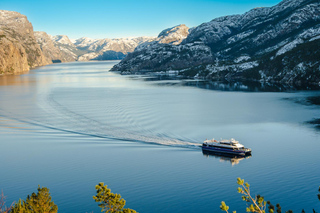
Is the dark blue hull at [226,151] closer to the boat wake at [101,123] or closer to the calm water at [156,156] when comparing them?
the calm water at [156,156]

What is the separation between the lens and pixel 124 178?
189 ft

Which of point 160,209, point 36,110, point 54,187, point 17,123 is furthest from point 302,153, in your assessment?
point 36,110

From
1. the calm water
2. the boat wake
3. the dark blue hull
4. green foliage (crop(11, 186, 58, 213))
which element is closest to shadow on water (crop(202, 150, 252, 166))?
the calm water

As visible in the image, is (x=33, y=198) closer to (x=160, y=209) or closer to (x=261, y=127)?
(x=160, y=209)

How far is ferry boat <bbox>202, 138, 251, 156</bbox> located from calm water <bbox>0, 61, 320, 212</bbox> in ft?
6.64

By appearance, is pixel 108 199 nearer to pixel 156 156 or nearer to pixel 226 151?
pixel 156 156

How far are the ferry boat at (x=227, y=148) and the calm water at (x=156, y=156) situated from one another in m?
2.03

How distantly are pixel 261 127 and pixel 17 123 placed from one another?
75.8 metres

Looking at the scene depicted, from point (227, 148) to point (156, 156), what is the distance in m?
17.0

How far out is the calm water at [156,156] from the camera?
5072 cm

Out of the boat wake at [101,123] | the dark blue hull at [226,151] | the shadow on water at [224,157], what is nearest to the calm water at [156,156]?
the boat wake at [101,123]

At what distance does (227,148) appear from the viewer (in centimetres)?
7269

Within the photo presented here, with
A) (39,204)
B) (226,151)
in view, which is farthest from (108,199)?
(226,151)

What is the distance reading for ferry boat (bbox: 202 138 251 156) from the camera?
70.3m
